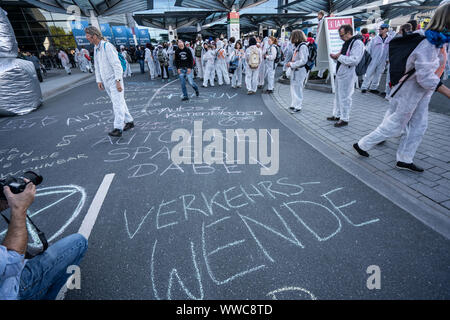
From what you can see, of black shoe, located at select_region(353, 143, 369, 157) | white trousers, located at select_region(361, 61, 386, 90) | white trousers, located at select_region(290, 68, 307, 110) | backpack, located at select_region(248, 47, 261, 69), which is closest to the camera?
black shoe, located at select_region(353, 143, 369, 157)

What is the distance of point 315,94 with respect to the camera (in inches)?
319

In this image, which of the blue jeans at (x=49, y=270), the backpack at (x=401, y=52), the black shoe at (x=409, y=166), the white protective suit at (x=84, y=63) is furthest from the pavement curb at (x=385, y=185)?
the white protective suit at (x=84, y=63)

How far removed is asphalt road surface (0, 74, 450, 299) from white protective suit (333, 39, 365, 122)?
1.35 meters

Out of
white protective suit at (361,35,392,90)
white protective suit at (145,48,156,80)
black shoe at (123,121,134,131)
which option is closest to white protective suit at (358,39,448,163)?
black shoe at (123,121,134,131)

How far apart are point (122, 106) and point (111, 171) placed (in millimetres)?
2073

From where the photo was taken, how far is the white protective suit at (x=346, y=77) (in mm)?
4152

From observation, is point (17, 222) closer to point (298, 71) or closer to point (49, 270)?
point (49, 270)

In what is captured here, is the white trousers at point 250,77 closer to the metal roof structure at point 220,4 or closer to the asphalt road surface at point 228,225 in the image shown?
the asphalt road surface at point 228,225

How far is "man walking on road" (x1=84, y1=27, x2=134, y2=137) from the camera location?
15.0ft

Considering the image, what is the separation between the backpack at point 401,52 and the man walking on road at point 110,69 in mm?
4738

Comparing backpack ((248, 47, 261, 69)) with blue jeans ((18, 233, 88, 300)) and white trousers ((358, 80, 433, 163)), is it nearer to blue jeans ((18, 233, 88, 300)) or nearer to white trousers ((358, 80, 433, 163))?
white trousers ((358, 80, 433, 163))

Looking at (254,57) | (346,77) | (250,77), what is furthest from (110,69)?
(250,77)

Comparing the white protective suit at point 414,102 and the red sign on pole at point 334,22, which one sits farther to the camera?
the red sign on pole at point 334,22

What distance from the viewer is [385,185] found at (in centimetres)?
287
